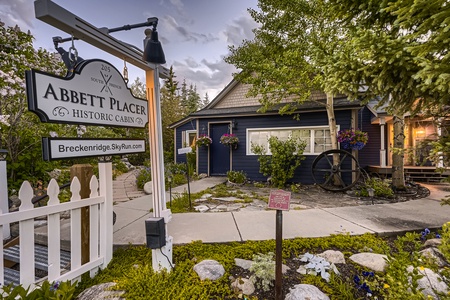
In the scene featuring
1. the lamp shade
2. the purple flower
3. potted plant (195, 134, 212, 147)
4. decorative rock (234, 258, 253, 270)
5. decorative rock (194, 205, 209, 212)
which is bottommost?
decorative rock (194, 205, 209, 212)

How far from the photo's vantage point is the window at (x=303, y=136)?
257 inches

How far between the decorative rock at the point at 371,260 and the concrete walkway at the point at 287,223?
0.51 meters

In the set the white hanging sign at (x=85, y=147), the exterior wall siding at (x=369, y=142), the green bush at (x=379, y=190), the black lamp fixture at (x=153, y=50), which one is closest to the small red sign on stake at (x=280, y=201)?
the white hanging sign at (x=85, y=147)

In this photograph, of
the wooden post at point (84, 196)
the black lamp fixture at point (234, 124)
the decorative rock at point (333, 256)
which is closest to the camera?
the wooden post at point (84, 196)

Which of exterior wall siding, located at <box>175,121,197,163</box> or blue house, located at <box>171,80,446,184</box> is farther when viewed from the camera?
exterior wall siding, located at <box>175,121,197,163</box>

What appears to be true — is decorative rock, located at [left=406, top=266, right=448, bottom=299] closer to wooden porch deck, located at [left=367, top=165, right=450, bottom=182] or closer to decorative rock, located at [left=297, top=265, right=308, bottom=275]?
decorative rock, located at [left=297, top=265, right=308, bottom=275]

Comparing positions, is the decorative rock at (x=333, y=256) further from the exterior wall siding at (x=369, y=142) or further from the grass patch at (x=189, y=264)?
the exterior wall siding at (x=369, y=142)

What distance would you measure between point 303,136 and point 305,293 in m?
5.91

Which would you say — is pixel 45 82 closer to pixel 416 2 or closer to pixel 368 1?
pixel 416 2

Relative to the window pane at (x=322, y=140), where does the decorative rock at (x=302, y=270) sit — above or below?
below

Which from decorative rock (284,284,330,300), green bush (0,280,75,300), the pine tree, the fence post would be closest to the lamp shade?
the fence post

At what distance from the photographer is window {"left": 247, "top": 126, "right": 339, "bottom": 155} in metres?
6.53

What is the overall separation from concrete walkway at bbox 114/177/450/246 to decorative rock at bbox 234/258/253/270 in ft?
1.35

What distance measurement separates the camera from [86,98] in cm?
143
